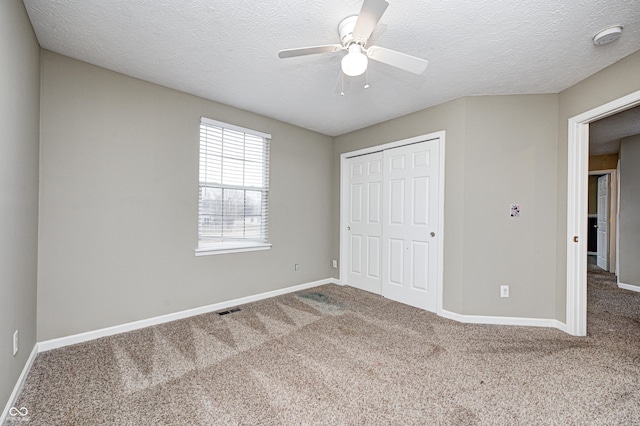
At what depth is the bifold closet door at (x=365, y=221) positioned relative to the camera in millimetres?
4129

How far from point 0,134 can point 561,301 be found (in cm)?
459

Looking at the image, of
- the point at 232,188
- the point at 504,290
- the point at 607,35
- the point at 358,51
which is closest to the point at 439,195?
the point at 504,290

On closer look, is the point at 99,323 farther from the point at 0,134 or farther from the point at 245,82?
the point at 245,82

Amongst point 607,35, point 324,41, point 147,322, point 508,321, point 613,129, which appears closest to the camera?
point 607,35

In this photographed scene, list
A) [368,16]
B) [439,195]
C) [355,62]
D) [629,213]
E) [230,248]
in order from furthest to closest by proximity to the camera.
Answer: [629,213] < [230,248] < [439,195] < [355,62] < [368,16]

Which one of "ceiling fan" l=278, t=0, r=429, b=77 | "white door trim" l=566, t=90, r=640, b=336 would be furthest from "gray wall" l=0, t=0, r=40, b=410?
"white door trim" l=566, t=90, r=640, b=336

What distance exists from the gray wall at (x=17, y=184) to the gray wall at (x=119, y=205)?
5.9 inches

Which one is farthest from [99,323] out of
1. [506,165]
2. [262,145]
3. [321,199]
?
[506,165]

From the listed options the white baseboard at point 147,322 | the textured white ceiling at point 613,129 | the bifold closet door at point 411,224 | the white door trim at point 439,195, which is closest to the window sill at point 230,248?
the white baseboard at point 147,322

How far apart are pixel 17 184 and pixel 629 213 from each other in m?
7.42

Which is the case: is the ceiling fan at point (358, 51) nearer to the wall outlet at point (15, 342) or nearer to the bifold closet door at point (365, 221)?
the bifold closet door at point (365, 221)

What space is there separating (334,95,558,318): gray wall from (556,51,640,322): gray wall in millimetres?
61

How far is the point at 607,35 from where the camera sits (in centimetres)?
197

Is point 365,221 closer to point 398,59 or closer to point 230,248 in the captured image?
point 230,248
